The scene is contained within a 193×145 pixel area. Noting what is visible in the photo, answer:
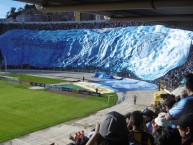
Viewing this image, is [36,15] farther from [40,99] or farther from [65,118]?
[65,118]

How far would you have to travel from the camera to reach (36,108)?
34875 mm

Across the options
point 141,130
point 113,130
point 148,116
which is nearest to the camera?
point 113,130

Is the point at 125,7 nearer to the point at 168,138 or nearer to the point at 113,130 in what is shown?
the point at 168,138

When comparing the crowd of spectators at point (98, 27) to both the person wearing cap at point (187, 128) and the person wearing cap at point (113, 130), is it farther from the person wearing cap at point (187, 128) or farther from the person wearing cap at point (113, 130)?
the person wearing cap at point (113, 130)

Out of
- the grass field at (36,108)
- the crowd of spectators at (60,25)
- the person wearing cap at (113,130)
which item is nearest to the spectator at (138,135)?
the person wearing cap at (113,130)

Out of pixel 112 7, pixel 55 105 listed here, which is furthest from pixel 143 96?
pixel 112 7

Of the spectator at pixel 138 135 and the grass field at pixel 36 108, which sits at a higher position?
the spectator at pixel 138 135

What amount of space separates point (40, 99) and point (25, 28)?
161 feet

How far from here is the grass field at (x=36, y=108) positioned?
27.8 meters

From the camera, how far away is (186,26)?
15.3 metres

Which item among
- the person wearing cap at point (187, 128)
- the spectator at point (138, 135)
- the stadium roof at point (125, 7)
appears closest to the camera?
the person wearing cap at point (187, 128)

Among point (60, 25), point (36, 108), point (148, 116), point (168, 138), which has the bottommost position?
point (36, 108)

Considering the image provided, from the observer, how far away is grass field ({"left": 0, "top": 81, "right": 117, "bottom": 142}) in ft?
91.3

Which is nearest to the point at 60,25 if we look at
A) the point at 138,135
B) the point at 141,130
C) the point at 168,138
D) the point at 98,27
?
the point at 98,27
